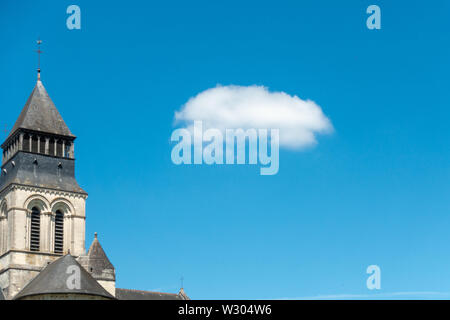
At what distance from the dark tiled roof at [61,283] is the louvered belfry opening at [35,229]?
4277 millimetres

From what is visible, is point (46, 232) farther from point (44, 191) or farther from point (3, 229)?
point (3, 229)

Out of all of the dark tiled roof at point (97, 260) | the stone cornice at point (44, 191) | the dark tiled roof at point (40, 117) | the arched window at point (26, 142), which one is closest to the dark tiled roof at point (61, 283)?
the dark tiled roof at point (97, 260)

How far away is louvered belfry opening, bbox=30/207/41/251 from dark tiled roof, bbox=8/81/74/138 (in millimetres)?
6354

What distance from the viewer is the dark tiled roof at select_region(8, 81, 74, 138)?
6269cm

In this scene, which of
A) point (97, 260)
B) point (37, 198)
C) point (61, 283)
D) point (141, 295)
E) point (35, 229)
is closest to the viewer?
point (61, 283)

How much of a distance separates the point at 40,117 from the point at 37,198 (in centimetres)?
658

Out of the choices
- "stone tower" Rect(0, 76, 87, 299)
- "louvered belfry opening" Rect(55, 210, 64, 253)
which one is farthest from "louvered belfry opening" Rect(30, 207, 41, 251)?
"louvered belfry opening" Rect(55, 210, 64, 253)

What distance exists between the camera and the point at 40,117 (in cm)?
6341

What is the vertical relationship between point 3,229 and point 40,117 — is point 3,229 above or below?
below

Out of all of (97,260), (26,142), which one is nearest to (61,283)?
(97,260)

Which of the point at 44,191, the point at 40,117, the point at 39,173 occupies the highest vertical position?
the point at 40,117

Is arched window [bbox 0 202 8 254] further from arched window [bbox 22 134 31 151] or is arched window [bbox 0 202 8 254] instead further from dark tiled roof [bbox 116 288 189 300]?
dark tiled roof [bbox 116 288 189 300]
